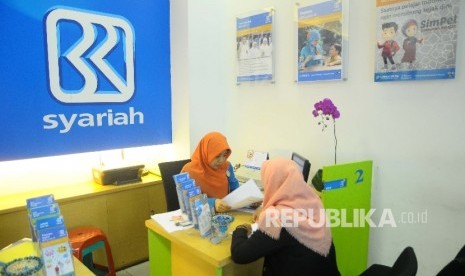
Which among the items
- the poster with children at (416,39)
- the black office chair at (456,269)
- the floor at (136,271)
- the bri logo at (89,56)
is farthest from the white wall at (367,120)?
the floor at (136,271)

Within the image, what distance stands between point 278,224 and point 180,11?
8.01ft

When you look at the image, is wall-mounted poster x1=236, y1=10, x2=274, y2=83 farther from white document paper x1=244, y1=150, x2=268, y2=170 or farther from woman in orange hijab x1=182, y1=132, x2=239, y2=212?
woman in orange hijab x1=182, y1=132, x2=239, y2=212

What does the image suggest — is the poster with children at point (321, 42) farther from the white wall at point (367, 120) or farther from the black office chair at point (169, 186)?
the black office chair at point (169, 186)

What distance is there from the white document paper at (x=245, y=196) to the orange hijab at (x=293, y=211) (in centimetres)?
36

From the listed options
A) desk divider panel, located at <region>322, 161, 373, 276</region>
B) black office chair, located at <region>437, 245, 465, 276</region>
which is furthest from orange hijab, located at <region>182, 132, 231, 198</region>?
black office chair, located at <region>437, 245, 465, 276</region>

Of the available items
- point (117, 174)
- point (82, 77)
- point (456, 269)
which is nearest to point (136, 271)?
point (117, 174)

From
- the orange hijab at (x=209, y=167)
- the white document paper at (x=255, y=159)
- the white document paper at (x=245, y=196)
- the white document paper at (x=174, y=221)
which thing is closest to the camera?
the white document paper at (x=174, y=221)

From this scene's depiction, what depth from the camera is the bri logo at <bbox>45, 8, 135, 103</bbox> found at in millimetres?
2664

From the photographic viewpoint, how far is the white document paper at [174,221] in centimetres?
185

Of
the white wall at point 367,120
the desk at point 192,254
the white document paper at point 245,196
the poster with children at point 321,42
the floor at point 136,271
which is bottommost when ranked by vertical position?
the floor at point 136,271

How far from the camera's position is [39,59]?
2.60m

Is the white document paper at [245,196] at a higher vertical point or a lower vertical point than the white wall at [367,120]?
lower

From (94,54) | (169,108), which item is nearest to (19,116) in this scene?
(94,54)

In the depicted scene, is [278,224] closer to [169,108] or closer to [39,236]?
[39,236]
